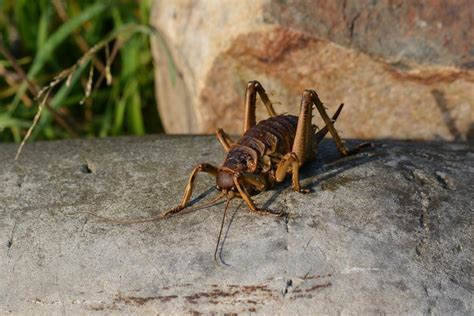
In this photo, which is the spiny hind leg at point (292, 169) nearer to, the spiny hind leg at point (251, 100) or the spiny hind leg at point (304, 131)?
the spiny hind leg at point (304, 131)

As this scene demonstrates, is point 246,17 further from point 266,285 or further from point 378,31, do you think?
point 266,285

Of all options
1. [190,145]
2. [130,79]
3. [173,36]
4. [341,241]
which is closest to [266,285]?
[341,241]

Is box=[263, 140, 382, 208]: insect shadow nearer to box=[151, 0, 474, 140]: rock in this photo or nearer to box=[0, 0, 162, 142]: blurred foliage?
box=[151, 0, 474, 140]: rock

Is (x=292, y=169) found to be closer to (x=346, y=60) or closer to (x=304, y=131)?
(x=304, y=131)

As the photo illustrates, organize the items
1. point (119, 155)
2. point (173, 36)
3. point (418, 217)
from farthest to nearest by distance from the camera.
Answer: point (173, 36), point (119, 155), point (418, 217)

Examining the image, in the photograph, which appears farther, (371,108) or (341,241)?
(371,108)
